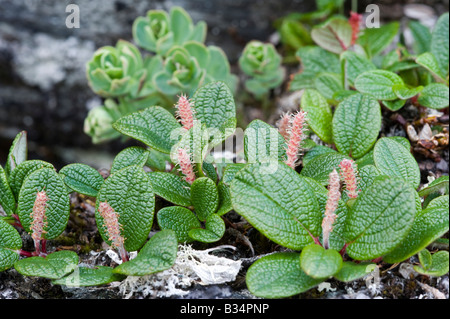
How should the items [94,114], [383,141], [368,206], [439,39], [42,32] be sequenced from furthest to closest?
[42,32] → [94,114] → [439,39] → [383,141] → [368,206]

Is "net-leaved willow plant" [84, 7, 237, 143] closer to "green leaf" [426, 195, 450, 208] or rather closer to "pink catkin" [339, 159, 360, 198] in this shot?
"pink catkin" [339, 159, 360, 198]

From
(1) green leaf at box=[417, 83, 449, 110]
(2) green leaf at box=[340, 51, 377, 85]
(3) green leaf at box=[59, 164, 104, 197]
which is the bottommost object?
(3) green leaf at box=[59, 164, 104, 197]

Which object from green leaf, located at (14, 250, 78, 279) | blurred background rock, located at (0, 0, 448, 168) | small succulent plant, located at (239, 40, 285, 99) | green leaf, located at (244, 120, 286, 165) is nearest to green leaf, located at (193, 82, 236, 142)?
green leaf, located at (244, 120, 286, 165)

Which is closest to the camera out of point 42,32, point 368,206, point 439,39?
point 368,206

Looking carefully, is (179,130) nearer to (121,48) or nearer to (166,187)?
(166,187)

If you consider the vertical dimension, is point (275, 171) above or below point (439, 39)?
below

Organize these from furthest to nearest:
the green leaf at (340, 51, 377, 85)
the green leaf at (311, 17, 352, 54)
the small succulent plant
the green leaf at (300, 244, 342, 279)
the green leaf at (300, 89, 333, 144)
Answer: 1. the small succulent plant
2. the green leaf at (311, 17, 352, 54)
3. the green leaf at (340, 51, 377, 85)
4. the green leaf at (300, 89, 333, 144)
5. the green leaf at (300, 244, 342, 279)

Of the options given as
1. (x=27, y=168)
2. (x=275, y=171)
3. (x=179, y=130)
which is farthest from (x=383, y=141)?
(x=27, y=168)
